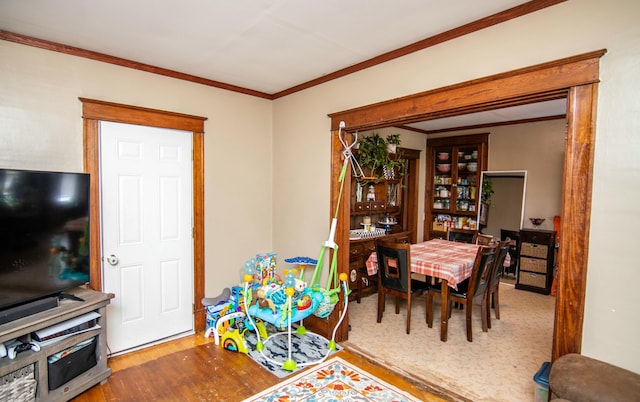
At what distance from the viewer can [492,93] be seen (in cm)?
210

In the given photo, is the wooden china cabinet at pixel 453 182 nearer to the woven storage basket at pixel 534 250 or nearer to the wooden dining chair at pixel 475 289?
the woven storage basket at pixel 534 250

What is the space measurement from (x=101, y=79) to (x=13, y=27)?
59 cm

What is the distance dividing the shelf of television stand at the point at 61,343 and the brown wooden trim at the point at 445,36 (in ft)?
8.84

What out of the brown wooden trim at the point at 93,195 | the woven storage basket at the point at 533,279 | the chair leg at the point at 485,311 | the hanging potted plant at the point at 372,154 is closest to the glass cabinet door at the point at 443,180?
the woven storage basket at the point at 533,279

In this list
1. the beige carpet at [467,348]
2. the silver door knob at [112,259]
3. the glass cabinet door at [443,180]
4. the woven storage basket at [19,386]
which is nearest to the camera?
the woven storage basket at [19,386]

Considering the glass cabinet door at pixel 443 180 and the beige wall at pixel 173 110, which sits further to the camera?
the glass cabinet door at pixel 443 180

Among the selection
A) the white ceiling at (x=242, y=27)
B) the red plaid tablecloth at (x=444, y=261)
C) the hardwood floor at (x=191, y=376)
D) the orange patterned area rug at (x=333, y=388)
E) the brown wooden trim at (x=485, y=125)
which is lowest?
the hardwood floor at (x=191, y=376)

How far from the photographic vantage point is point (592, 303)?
1777 millimetres

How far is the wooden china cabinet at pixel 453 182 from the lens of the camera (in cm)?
540

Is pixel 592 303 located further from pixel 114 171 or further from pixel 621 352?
pixel 114 171

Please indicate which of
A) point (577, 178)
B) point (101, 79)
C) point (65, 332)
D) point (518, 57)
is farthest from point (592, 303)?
point (101, 79)

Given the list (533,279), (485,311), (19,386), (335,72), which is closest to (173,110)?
(335,72)

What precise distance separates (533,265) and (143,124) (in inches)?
209

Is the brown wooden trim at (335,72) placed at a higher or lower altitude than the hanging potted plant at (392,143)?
higher
